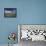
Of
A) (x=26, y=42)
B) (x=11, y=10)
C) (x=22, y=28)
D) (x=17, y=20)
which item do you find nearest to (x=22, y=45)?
(x=26, y=42)

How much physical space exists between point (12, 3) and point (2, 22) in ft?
1.94

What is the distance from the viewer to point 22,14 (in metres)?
3.23

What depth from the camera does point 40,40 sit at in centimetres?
305

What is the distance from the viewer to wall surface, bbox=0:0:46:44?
3.20m

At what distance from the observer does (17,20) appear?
322 centimetres

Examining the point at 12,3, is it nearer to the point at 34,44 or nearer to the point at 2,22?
the point at 2,22

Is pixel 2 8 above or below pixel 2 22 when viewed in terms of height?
above

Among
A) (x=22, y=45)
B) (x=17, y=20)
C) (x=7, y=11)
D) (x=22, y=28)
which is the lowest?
(x=22, y=45)

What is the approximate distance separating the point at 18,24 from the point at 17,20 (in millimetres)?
130

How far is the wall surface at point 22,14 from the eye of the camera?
3201 millimetres

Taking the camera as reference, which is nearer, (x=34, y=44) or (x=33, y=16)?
(x=34, y=44)

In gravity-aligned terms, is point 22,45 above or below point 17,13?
below

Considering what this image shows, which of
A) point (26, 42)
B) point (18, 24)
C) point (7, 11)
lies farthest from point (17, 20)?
point (26, 42)

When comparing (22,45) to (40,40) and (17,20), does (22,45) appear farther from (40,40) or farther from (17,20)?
(17,20)
